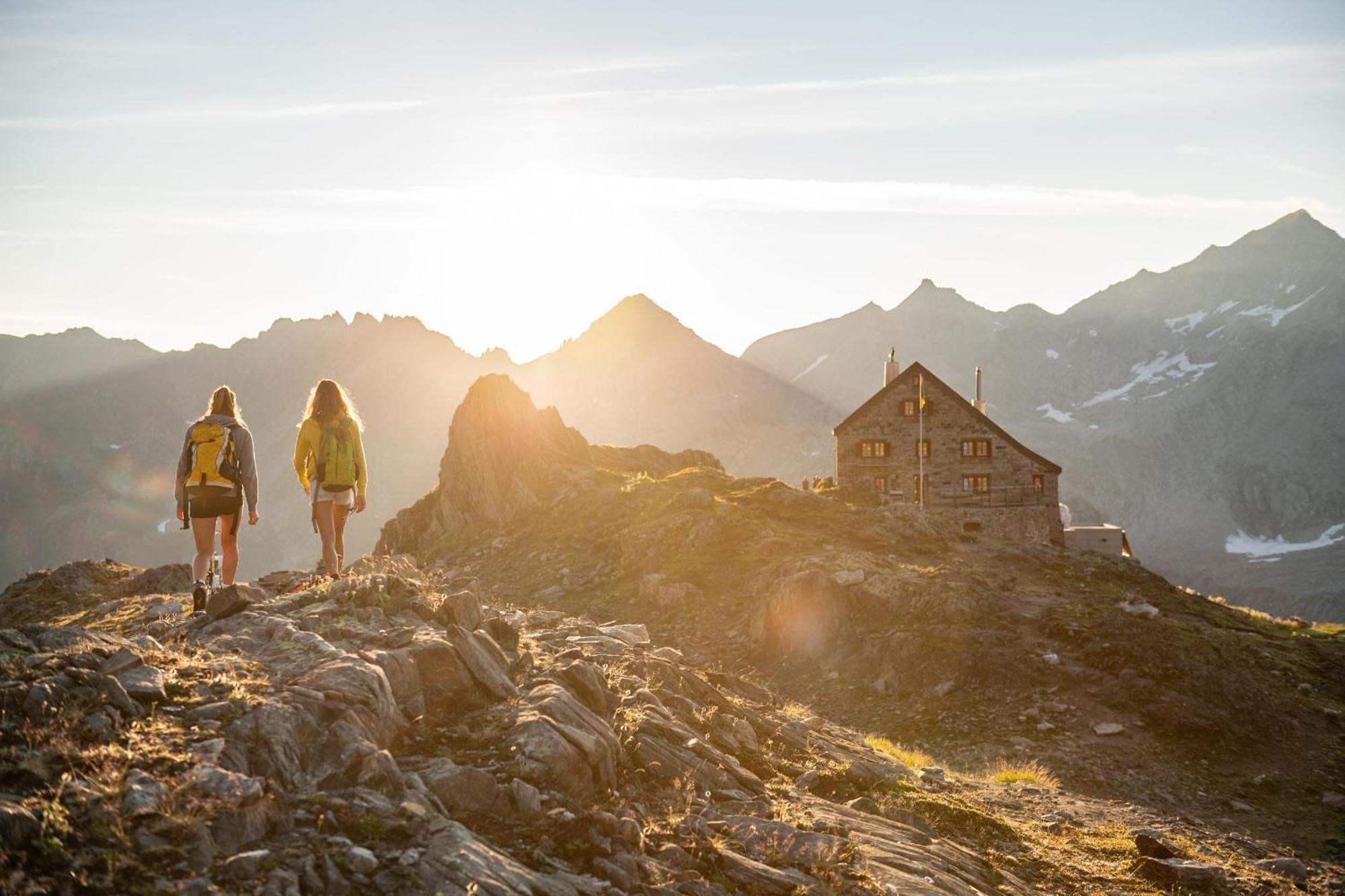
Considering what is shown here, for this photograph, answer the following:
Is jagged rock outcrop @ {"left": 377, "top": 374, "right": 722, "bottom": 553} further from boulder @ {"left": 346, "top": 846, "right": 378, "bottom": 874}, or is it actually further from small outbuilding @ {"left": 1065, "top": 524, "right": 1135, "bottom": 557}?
boulder @ {"left": 346, "top": 846, "right": 378, "bottom": 874}

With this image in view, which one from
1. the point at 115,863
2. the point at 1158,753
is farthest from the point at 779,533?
the point at 115,863

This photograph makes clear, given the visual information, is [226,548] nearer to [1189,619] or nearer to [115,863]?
[115,863]

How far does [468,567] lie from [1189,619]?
25510mm

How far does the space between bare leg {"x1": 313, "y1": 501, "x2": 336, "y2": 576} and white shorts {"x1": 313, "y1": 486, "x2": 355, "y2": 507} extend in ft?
0.21

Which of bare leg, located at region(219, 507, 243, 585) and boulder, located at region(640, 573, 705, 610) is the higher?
bare leg, located at region(219, 507, 243, 585)

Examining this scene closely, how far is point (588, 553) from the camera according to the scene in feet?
104

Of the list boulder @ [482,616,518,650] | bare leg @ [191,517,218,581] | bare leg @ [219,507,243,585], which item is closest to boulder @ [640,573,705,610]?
boulder @ [482,616,518,650]

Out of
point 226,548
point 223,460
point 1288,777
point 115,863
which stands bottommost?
point 1288,777

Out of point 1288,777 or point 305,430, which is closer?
point 305,430

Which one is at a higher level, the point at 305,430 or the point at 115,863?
the point at 305,430

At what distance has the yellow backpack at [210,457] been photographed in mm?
11461

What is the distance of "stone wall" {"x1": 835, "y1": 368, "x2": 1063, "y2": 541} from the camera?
52031 mm

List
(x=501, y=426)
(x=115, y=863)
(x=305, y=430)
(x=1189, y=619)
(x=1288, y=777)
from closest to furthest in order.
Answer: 1. (x=115, y=863)
2. (x=305, y=430)
3. (x=1288, y=777)
4. (x=1189, y=619)
5. (x=501, y=426)

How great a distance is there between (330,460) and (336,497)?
66 cm
